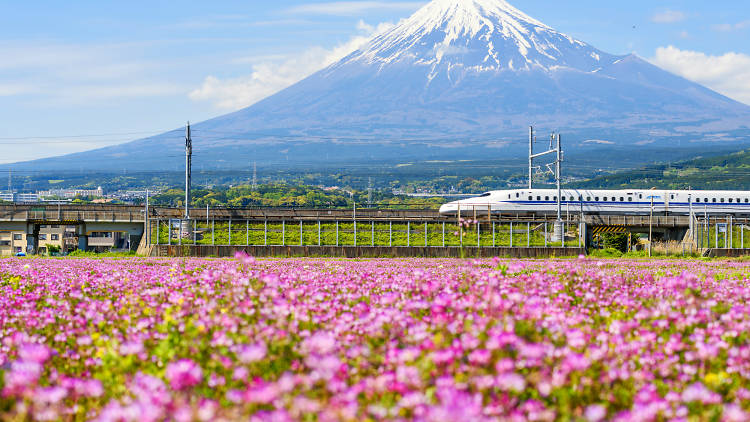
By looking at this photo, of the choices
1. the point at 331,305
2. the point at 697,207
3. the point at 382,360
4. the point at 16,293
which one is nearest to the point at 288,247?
the point at 16,293

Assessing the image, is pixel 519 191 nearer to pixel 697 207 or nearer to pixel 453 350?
pixel 697 207

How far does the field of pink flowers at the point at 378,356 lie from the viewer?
14.5 ft

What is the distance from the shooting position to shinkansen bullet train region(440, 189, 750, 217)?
69312 mm

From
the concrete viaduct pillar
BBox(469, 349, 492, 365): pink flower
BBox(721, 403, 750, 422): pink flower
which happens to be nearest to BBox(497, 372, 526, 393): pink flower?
BBox(469, 349, 492, 365): pink flower

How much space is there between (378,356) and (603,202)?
71015mm

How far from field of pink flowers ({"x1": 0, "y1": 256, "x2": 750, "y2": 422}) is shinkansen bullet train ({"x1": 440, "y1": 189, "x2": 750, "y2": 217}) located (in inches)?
2318

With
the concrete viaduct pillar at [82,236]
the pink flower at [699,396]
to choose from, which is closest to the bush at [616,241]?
the concrete viaduct pillar at [82,236]

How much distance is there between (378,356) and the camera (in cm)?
577

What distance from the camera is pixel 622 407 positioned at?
5238 millimetres

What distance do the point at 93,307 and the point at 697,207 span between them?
74252 millimetres

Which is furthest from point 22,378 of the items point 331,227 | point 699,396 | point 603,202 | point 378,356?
point 603,202

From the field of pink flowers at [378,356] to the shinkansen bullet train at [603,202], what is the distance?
58885 millimetres

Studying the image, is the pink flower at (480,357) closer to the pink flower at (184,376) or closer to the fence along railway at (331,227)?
the pink flower at (184,376)

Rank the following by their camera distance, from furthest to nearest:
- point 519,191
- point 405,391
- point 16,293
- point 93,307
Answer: point 519,191
point 16,293
point 93,307
point 405,391
